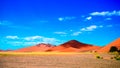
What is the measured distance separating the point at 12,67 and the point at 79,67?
3.85 metres

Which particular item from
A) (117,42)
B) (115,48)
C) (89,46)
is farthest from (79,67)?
(89,46)

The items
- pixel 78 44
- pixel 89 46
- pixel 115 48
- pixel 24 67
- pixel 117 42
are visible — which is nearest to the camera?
pixel 24 67

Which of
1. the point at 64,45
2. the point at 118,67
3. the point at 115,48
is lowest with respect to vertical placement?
the point at 118,67

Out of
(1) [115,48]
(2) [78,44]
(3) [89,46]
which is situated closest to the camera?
(1) [115,48]

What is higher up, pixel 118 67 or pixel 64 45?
pixel 64 45

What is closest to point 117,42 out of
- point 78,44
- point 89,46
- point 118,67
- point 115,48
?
point 115,48

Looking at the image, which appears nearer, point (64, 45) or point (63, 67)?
point (63, 67)

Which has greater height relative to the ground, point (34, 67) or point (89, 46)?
point (89, 46)

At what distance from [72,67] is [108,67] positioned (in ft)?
6.94

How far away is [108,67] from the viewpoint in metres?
17.6

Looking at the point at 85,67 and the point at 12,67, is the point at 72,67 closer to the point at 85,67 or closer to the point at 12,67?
the point at 85,67

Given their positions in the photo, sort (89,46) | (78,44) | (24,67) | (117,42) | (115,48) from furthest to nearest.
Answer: (78,44), (89,46), (117,42), (115,48), (24,67)

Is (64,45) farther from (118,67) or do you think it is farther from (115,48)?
(118,67)

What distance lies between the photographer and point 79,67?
17.5m
